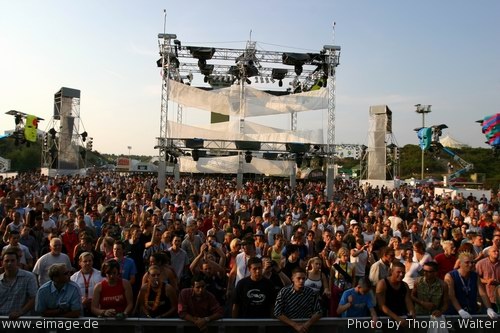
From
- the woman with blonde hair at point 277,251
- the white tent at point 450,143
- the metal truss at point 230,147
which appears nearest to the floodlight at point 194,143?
the metal truss at point 230,147

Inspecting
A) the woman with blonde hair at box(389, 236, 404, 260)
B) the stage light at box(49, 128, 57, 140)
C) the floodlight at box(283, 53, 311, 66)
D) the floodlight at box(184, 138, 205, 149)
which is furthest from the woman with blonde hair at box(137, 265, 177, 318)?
the stage light at box(49, 128, 57, 140)

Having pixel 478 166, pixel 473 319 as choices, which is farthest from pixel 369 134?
pixel 478 166

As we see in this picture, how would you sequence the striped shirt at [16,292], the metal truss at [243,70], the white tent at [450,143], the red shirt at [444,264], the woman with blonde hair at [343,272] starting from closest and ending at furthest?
1. the striped shirt at [16,292]
2. the woman with blonde hair at [343,272]
3. the red shirt at [444,264]
4. the metal truss at [243,70]
5. the white tent at [450,143]

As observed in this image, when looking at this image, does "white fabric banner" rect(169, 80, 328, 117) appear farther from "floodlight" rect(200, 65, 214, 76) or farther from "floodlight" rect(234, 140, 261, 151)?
"floodlight" rect(234, 140, 261, 151)

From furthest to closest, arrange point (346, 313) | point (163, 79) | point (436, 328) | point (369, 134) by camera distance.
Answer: point (369, 134) → point (163, 79) → point (346, 313) → point (436, 328)

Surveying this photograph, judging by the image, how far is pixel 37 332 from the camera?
3514 millimetres

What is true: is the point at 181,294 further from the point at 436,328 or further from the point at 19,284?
the point at 436,328

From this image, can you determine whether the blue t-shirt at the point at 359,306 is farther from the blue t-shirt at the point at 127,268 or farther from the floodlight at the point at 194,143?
the floodlight at the point at 194,143

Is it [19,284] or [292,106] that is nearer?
[19,284]

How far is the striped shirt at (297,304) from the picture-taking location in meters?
3.86

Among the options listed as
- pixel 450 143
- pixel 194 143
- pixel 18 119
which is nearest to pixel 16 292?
pixel 194 143

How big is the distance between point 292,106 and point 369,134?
18.0 feet

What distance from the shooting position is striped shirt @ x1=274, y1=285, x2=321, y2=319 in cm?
386

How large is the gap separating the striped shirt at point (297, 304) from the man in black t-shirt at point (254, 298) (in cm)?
31
